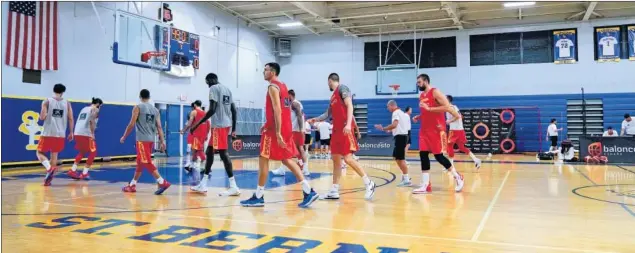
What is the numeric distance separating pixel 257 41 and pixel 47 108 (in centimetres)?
1654

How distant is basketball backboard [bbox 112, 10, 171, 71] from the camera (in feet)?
45.2

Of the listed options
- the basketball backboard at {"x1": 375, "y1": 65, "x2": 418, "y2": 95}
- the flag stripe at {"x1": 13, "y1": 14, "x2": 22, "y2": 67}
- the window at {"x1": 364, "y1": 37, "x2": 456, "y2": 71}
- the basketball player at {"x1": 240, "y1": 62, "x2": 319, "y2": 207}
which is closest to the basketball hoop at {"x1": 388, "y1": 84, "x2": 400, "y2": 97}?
the basketball backboard at {"x1": 375, "y1": 65, "x2": 418, "y2": 95}

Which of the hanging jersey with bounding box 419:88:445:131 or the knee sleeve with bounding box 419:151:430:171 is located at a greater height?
the hanging jersey with bounding box 419:88:445:131

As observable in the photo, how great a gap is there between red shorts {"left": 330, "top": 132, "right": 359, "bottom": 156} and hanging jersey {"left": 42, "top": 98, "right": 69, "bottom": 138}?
508cm

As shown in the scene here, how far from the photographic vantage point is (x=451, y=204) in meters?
5.77

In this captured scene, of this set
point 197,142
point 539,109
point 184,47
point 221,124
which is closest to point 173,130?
point 184,47

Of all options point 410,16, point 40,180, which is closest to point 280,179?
point 40,180

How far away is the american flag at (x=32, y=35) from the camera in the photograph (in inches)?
487

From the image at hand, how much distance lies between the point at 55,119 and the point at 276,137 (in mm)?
4799

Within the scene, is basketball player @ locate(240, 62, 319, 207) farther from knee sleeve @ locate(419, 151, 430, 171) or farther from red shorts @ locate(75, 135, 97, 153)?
red shorts @ locate(75, 135, 97, 153)

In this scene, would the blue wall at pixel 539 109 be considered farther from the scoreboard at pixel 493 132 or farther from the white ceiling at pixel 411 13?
the white ceiling at pixel 411 13

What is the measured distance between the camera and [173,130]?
18094 millimetres

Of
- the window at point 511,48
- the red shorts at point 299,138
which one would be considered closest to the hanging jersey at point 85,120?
the red shorts at point 299,138

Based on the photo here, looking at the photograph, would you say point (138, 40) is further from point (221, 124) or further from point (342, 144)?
point (342, 144)
